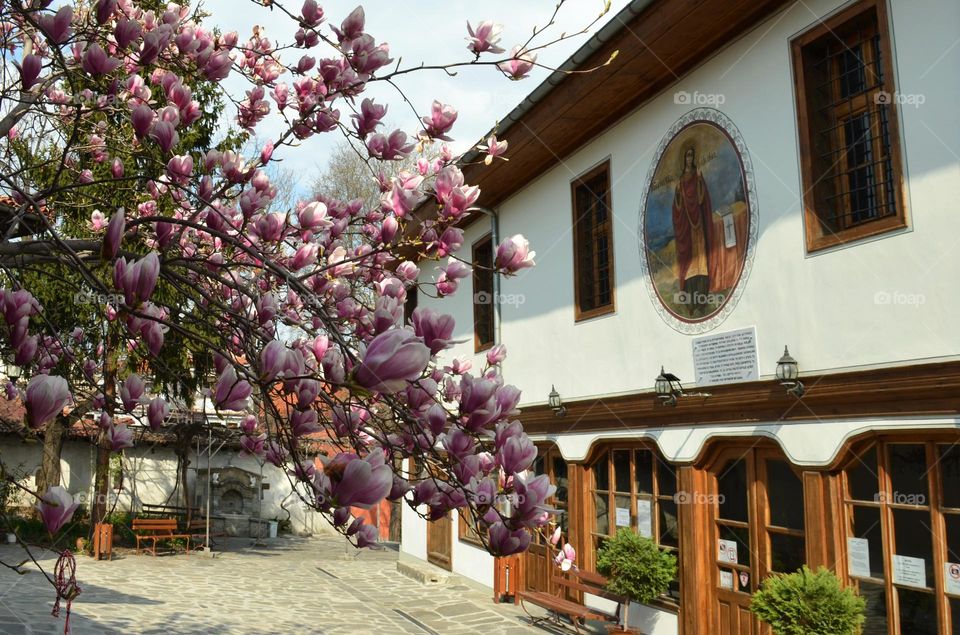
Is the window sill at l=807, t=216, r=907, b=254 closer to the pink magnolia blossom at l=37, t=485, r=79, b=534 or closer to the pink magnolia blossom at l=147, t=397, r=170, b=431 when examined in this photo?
the pink magnolia blossom at l=147, t=397, r=170, b=431

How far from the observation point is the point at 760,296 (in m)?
7.21

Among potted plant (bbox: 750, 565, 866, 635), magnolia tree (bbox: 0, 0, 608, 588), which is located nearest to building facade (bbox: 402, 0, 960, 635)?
potted plant (bbox: 750, 565, 866, 635)

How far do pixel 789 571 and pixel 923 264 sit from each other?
2858mm

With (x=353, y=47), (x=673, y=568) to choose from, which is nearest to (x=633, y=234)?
(x=673, y=568)

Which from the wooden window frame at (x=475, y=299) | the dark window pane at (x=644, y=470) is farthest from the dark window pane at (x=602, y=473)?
the wooden window frame at (x=475, y=299)

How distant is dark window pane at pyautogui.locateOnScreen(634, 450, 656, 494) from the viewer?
29.5 ft

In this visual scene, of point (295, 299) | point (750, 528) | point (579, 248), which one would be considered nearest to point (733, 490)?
point (750, 528)

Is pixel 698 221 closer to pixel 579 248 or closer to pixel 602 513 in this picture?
pixel 579 248

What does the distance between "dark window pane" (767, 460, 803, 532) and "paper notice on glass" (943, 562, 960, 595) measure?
4.55 ft

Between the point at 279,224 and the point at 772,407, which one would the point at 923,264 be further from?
the point at 279,224

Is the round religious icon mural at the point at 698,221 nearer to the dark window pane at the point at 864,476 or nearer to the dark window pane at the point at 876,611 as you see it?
the dark window pane at the point at 864,476

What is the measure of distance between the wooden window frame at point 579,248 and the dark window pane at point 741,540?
2.86 meters

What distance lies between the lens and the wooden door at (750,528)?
705 cm

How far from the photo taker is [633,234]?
362 inches
